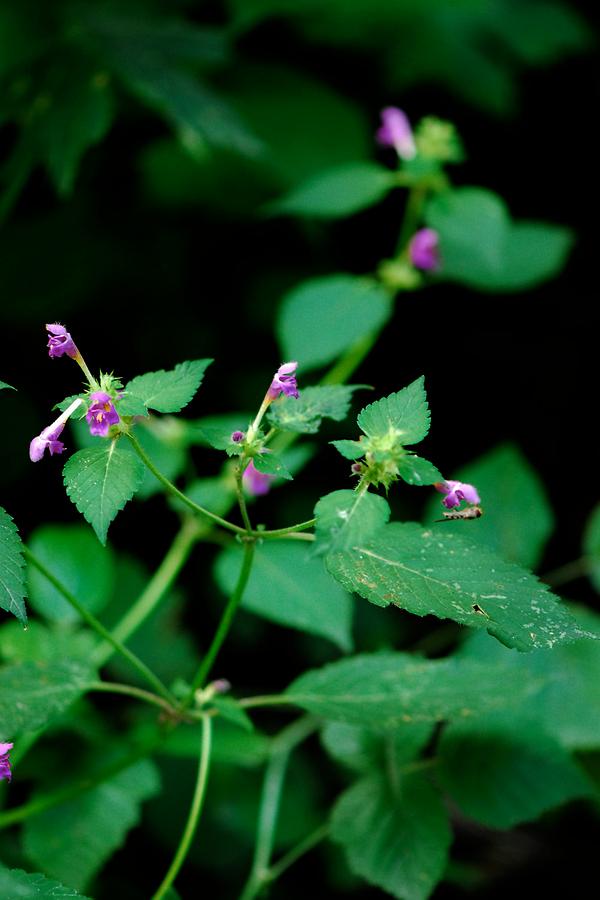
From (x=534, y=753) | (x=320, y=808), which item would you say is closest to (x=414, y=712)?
(x=534, y=753)

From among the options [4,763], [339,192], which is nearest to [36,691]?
[4,763]

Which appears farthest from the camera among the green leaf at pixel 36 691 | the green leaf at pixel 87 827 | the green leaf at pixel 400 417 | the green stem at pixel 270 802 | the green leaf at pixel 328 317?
the green leaf at pixel 328 317

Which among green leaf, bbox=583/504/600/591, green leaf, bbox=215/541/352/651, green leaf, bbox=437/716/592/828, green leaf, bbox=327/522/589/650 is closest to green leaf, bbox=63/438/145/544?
green leaf, bbox=327/522/589/650

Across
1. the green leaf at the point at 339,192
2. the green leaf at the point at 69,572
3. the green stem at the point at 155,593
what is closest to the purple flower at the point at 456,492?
the green stem at the point at 155,593

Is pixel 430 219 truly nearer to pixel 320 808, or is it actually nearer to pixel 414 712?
pixel 414 712

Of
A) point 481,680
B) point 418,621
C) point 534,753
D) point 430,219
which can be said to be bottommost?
point 418,621

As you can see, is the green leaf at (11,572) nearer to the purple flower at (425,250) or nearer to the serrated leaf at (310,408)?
the serrated leaf at (310,408)
